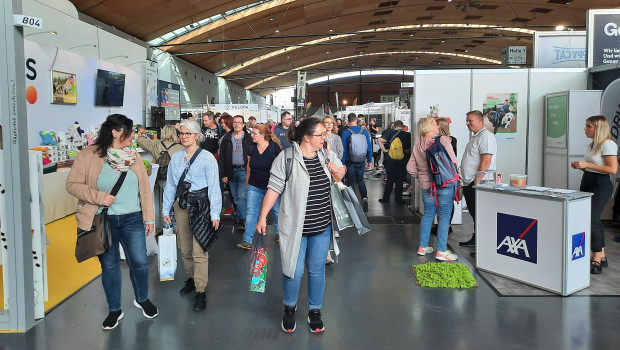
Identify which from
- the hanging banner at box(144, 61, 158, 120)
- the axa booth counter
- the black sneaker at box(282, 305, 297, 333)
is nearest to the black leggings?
the axa booth counter

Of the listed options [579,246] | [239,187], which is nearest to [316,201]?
[579,246]

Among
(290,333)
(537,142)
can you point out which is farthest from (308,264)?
(537,142)

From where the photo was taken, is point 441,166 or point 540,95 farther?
point 540,95

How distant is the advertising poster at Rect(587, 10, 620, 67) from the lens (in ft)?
23.9

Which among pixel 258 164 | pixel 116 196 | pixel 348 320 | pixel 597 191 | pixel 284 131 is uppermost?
pixel 284 131

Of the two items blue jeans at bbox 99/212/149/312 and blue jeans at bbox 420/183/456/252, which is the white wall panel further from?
blue jeans at bbox 99/212/149/312

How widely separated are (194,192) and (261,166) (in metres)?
1.54

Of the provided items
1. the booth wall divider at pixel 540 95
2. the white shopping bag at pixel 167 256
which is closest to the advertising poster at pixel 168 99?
the booth wall divider at pixel 540 95

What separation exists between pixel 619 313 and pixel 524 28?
23.0 metres

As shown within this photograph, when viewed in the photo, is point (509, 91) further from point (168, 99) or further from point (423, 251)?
point (168, 99)

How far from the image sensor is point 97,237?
3.13 m

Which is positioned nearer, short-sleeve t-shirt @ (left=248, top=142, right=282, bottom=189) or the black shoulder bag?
the black shoulder bag

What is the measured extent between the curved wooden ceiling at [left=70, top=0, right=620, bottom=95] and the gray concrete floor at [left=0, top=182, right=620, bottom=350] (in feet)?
35.5

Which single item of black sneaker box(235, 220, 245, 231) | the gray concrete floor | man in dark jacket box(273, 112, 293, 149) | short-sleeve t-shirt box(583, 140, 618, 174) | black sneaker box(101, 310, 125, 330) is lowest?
the gray concrete floor
